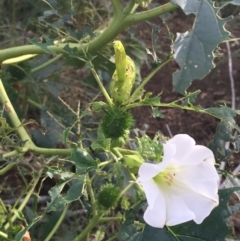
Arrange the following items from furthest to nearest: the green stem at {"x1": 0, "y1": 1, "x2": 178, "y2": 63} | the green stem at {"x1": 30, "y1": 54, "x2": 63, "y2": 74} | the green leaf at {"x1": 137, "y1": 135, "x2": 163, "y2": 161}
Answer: the green stem at {"x1": 30, "y1": 54, "x2": 63, "y2": 74} → the green stem at {"x1": 0, "y1": 1, "x2": 178, "y2": 63} → the green leaf at {"x1": 137, "y1": 135, "x2": 163, "y2": 161}

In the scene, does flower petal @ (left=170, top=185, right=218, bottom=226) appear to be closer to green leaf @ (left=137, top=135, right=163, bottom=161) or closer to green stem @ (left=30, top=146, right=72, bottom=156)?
green leaf @ (left=137, top=135, right=163, bottom=161)

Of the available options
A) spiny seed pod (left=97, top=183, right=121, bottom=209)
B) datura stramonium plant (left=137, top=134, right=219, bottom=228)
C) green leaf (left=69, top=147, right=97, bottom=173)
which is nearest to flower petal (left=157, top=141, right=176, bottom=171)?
datura stramonium plant (left=137, top=134, right=219, bottom=228)

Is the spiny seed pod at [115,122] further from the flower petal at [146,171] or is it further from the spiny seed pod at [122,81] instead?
the flower petal at [146,171]

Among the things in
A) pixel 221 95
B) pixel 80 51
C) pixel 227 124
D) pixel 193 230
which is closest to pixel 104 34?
pixel 80 51

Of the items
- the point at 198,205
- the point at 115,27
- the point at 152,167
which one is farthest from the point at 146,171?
the point at 115,27

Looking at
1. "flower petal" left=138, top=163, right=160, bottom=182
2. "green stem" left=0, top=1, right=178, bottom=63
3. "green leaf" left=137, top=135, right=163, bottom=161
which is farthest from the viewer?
"green stem" left=0, top=1, right=178, bottom=63

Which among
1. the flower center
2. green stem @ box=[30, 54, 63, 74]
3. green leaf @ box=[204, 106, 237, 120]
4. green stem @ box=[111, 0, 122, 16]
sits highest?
green stem @ box=[111, 0, 122, 16]
